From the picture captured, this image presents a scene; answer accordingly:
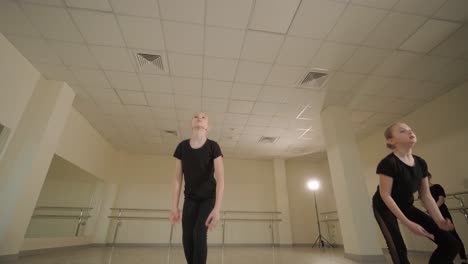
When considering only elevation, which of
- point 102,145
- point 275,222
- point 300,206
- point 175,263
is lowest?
point 175,263

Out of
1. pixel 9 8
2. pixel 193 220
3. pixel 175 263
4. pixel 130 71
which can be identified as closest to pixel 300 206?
pixel 175 263

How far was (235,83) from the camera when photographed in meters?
4.04

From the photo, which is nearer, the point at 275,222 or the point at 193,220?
the point at 193,220

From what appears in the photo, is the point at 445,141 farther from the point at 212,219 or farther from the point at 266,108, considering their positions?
the point at 212,219

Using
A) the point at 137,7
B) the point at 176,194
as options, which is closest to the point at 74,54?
the point at 137,7

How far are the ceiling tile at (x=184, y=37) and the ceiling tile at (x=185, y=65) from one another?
119mm

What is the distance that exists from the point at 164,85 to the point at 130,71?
59 cm

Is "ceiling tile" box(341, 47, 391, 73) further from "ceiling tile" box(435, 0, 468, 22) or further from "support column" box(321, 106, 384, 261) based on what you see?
"support column" box(321, 106, 384, 261)

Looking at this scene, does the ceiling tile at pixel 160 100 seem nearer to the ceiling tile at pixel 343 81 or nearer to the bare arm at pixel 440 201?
the ceiling tile at pixel 343 81

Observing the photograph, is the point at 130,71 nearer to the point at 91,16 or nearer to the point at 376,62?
the point at 91,16

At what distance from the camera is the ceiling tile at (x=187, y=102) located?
4504mm

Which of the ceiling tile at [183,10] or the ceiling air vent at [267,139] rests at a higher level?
the ceiling tile at [183,10]

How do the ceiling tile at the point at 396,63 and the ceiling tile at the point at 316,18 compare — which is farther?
the ceiling tile at the point at 396,63

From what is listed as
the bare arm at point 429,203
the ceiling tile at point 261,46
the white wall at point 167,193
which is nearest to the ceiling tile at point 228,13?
the ceiling tile at point 261,46
